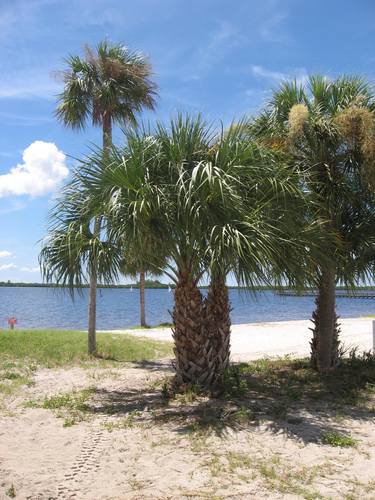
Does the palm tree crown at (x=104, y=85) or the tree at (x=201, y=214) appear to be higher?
the palm tree crown at (x=104, y=85)

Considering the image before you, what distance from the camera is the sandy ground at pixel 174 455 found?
4359mm

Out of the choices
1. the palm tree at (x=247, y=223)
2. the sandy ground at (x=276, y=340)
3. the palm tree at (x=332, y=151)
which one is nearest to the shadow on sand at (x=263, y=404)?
the palm tree at (x=247, y=223)

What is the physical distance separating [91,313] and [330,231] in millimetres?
7098

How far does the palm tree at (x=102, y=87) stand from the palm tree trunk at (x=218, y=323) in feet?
17.0

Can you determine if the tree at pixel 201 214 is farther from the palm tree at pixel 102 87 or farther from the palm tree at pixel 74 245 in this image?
the palm tree at pixel 102 87

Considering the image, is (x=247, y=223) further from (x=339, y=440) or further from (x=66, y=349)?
(x=66, y=349)

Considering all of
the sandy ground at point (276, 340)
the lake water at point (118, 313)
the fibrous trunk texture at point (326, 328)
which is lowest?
the lake water at point (118, 313)

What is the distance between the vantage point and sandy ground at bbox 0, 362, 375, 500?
4.36 metres

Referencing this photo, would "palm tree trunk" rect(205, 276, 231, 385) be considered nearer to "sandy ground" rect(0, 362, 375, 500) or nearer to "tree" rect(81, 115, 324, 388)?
"tree" rect(81, 115, 324, 388)

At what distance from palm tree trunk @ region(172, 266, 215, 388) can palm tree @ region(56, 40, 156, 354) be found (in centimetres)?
536

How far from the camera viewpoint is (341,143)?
8.79m

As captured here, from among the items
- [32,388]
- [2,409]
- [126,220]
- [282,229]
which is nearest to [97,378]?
[32,388]

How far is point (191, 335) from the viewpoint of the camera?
7.85 meters

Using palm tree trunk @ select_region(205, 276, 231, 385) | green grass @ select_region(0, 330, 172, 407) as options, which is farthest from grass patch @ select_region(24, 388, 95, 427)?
palm tree trunk @ select_region(205, 276, 231, 385)
